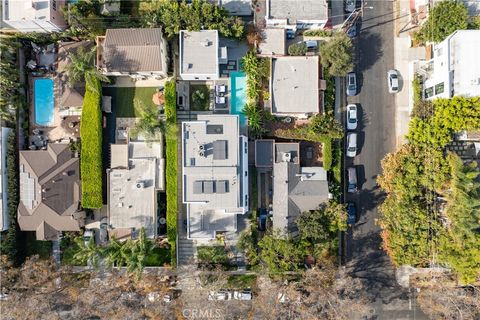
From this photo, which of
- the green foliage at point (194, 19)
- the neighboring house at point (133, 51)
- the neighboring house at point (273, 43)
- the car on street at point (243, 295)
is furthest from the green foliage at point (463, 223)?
the neighboring house at point (133, 51)

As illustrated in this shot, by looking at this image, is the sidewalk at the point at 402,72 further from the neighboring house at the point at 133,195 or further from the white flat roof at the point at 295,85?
the neighboring house at the point at 133,195

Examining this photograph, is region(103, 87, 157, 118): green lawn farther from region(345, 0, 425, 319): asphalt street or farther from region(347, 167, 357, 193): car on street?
region(347, 167, 357, 193): car on street

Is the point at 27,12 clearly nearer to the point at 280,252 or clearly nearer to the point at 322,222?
the point at 280,252

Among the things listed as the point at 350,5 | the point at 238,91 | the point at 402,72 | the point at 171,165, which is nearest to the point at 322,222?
the point at 238,91

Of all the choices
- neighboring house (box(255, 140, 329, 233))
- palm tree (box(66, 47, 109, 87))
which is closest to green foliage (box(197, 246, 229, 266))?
neighboring house (box(255, 140, 329, 233))

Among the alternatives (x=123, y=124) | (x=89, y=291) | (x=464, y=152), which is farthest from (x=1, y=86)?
(x=464, y=152)

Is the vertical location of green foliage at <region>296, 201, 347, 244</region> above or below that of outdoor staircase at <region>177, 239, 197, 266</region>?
above

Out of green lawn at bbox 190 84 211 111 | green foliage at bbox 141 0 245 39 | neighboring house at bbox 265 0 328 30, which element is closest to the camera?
green foliage at bbox 141 0 245 39
